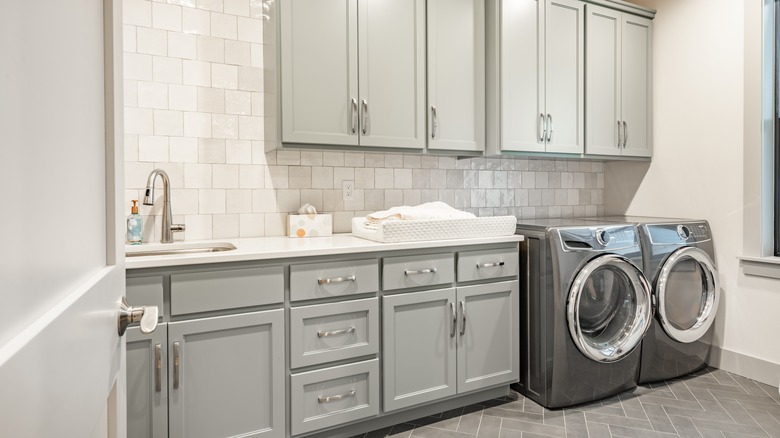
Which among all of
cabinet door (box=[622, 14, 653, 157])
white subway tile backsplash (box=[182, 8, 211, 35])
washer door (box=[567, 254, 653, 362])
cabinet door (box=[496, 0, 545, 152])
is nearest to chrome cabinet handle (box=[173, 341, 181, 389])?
white subway tile backsplash (box=[182, 8, 211, 35])

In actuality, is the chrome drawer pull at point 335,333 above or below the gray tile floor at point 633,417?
above

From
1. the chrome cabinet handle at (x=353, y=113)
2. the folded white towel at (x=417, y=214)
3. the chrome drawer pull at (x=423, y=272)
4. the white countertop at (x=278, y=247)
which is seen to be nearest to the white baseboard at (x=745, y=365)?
the white countertop at (x=278, y=247)

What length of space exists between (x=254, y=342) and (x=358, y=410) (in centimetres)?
59

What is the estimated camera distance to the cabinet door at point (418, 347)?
2.13 m

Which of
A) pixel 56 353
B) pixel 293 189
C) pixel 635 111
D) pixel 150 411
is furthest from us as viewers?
pixel 635 111

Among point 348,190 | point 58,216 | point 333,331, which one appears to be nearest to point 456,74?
point 348,190

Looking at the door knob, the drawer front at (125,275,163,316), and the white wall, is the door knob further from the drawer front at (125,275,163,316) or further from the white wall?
the white wall

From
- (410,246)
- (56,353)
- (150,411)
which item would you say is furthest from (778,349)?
(56,353)

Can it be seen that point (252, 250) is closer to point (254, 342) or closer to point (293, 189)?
point (254, 342)

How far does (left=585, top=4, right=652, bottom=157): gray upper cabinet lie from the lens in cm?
307

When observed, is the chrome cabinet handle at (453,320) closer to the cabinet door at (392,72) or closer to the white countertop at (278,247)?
the white countertop at (278,247)

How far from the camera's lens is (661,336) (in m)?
Answer: 2.71

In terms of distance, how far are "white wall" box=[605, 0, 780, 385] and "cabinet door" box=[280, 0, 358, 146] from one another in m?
2.34

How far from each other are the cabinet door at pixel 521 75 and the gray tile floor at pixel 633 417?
1507mm
